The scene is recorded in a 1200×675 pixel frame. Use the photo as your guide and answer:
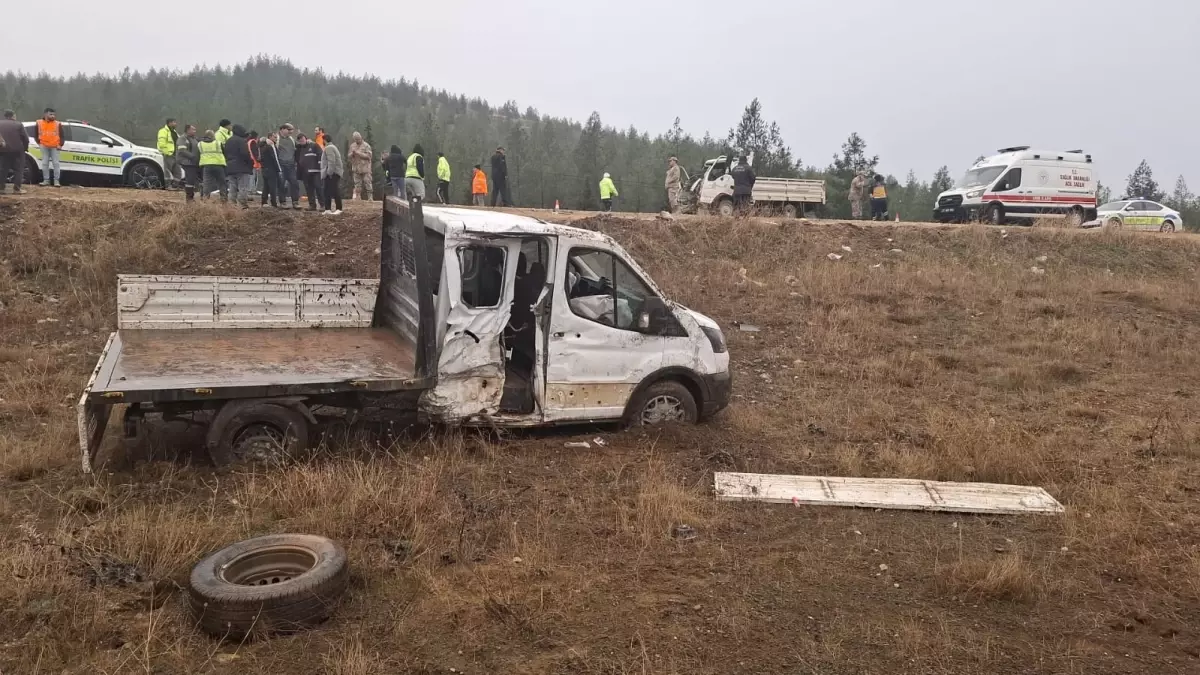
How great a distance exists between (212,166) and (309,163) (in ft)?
5.38

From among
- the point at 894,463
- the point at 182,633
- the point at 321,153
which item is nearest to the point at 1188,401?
the point at 894,463

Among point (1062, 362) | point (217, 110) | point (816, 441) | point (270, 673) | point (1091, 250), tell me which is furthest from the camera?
point (217, 110)

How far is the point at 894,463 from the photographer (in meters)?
6.93

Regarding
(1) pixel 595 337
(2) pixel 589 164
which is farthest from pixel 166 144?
(2) pixel 589 164

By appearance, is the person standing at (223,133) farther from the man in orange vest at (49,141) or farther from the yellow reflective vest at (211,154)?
the man in orange vest at (49,141)

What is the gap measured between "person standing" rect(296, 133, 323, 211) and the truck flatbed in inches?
309

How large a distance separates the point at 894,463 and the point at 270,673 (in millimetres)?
5375

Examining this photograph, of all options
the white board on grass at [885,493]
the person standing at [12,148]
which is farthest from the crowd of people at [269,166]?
the white board on grass at [885,493]

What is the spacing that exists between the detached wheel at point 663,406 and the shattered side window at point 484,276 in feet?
5.34

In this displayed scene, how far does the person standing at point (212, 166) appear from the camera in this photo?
13578 mm

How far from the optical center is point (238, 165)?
535 inches

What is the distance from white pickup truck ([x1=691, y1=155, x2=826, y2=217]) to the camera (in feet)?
70.2

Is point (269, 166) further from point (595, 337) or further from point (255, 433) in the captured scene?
point (595, 337)

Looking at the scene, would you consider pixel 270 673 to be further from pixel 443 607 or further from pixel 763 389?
pixel 763 389
